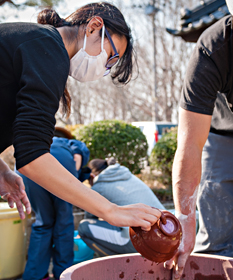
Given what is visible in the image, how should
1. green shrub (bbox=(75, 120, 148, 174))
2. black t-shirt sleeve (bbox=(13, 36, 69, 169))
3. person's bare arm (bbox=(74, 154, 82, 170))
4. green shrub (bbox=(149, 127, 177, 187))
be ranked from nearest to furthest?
black t-shirt sleeve (bbox=(13, 36, 69, 169)) < person's bare arm (bbox=(74, 154, 82, 170)) < green shrub (bbox=(75, 120, 148, 174)) < green shrub (bbox=(149, 127, 177, 187))

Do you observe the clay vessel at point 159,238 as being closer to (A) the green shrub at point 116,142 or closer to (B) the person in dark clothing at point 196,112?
(B) the person in dark clothing at point 196,112

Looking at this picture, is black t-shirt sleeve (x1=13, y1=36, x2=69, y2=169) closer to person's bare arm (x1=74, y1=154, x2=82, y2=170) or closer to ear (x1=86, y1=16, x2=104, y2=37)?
ear (x1=86, y1=16, x2=104, y2=37)

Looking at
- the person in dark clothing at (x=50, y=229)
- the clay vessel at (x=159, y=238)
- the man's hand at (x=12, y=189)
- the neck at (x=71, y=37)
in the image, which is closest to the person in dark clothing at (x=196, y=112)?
the clay vessel at (x=159, y=238)

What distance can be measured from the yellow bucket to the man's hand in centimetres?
154

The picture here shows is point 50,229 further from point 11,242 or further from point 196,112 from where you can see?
point 196,112

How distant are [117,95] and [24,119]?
16207 mm

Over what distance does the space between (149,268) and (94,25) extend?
1.32m

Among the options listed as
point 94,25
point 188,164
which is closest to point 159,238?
point 188,164

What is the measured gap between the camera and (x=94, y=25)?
155 cm

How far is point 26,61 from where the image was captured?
1157mm

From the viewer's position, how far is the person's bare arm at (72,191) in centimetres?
112

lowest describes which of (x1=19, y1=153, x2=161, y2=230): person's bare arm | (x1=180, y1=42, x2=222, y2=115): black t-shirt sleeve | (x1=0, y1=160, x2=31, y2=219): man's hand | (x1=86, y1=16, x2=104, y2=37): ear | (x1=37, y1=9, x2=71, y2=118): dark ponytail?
(x1=0, y1=160, x2=31, y2=219): man's hand

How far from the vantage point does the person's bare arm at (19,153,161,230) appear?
1.12 m

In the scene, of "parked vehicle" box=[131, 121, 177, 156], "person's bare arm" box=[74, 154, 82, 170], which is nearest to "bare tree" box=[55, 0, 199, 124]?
"parked vehicle" box=[131, 121, 177, 156]
